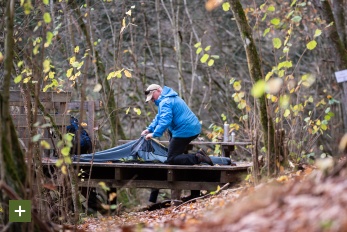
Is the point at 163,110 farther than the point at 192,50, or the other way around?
the point at 192,50

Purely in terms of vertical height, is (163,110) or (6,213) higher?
(163,110)

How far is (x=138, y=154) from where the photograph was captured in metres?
12.5

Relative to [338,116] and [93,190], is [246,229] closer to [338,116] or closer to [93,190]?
[93,190]

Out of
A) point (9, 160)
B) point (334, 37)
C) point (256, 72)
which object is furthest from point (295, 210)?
point (334, 37)

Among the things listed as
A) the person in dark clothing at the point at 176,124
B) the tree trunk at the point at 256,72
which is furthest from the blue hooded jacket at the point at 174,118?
the tree trunk at the point at 256,72

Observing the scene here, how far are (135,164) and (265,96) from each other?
3.78m

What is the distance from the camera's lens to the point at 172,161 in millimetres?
11898

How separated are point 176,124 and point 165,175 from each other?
109 centimetres

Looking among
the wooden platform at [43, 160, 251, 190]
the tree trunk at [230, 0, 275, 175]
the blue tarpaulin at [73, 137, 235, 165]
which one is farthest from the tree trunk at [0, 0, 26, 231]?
the blue tarpaulin at [73, 137, 235, 165]

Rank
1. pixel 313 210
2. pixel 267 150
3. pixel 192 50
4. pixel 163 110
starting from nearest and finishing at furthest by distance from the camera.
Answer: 1. pixel 313 210
2. pixel 267 150
3. pixel 163 110
4. pixel 192 50

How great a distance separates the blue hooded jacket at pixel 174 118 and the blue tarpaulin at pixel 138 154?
682mm

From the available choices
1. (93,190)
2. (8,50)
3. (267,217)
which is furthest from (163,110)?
(267,217)

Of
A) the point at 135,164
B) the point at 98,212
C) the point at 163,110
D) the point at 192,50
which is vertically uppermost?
the point at 192,50

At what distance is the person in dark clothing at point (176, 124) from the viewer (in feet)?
38.2
